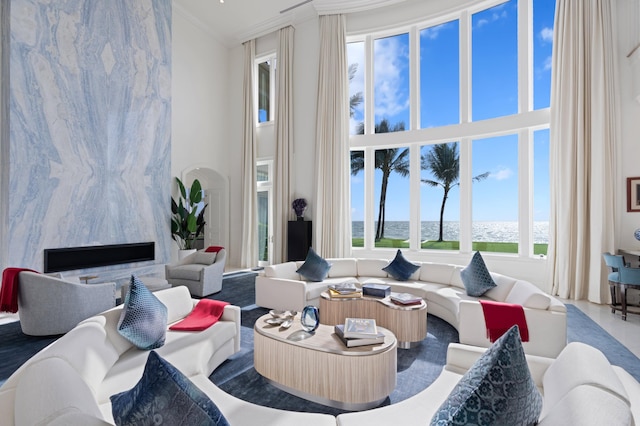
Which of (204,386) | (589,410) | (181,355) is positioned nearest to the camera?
(589,410)

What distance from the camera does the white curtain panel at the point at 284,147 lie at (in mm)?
7613

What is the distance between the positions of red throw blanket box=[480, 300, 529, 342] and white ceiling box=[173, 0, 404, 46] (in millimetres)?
6391

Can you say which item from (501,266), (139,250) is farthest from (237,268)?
(501,266)

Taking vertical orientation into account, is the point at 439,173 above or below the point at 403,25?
below

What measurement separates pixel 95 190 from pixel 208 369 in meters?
4.53

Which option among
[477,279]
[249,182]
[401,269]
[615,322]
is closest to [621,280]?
[615,322]

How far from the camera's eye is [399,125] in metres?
6.97

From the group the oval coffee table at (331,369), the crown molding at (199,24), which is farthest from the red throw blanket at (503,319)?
the crown molding at (199,24)

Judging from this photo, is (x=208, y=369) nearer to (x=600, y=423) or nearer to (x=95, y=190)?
(x=600, y=423)

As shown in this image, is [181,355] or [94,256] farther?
[94,256]

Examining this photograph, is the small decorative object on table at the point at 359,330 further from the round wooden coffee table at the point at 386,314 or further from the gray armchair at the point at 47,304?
the gray armchair at the point at 47,304

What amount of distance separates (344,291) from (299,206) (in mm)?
3778

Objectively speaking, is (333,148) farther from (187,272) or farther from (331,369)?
(331,369)

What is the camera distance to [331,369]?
2160mm
